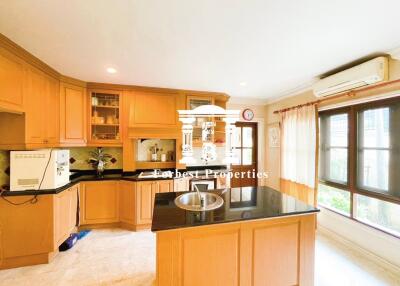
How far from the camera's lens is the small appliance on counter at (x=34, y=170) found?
208 cm

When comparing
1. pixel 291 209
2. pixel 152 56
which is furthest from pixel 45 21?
pixel 291 209

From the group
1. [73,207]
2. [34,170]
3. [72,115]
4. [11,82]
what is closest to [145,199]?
[73,207]

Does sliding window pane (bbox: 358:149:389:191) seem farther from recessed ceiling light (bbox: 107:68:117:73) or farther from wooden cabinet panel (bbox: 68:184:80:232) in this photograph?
wooden cabinet panel (bbox: 68:184:80:232)

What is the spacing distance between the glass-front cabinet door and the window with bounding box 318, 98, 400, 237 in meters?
3.50

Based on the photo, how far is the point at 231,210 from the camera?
5.21 ft

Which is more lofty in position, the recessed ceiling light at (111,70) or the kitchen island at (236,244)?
the recessed ceiling light at (111,70)

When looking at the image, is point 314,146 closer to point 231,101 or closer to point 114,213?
point 231,101

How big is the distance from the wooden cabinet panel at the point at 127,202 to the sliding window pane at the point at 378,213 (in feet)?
10.8

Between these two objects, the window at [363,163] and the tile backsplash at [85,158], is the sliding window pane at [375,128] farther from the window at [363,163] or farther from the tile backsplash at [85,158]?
the tile backsplash at [85,158]

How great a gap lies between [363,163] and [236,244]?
2211 millimetres

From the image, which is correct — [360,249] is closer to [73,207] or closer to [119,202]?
[119,202]

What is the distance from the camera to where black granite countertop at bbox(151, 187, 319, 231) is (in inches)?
53.8

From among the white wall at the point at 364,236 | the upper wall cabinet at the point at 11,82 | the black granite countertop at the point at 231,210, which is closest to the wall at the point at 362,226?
the white wall at the point at 364,236

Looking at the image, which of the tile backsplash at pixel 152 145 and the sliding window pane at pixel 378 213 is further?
the tile backsplash at pixel 152 145
